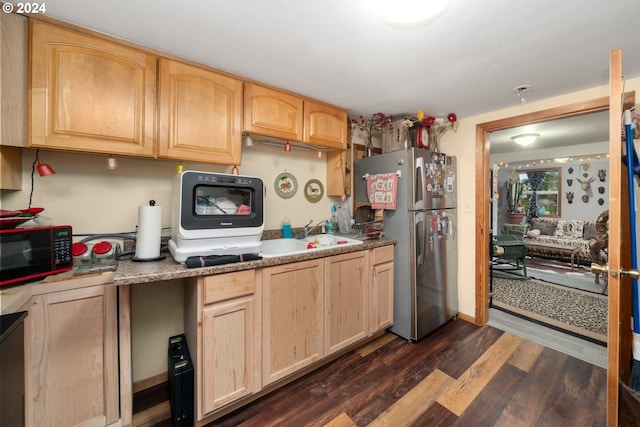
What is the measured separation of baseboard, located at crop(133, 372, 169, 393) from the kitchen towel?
85.2 inches

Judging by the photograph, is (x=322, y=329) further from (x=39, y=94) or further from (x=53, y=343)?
(x=39, y=94)

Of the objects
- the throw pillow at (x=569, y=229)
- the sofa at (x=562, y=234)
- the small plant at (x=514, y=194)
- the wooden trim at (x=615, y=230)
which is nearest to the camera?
the wooden trim at (x=615, y=230)

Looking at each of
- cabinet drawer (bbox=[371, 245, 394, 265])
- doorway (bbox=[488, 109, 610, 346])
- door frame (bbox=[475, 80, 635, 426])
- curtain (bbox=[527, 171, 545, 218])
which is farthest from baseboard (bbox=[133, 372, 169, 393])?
curtain (bbox=[527, 171, 545, 218])

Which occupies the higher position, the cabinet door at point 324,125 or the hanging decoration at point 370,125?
the hanging decoration at point 370,125

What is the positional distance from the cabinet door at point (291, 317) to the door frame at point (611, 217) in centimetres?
144

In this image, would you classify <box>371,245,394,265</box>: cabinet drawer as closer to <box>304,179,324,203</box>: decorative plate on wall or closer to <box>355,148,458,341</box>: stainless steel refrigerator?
<box>355,148,458,341</box>: stainless steel refrigerator

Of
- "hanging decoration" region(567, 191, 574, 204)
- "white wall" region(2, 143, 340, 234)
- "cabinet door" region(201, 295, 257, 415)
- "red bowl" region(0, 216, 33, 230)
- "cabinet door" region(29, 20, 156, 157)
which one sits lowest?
"cabinet door" region(201, 295, 257, 415)

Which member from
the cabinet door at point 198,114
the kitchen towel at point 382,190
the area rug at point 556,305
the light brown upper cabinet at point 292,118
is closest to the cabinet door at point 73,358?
the cabinet door at point 198,114

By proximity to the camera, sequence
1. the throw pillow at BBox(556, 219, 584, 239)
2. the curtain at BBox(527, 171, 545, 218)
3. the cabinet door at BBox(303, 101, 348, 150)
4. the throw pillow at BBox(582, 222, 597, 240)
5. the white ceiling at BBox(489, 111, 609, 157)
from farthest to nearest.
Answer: the curtain at BBox(527, 171, 545, 218), the throw pillow at BBox(556, 219, 584, 239), the throw pillow at BBox(582, 222, 597, 240), the white ceiling at BBox(489, 111, 609, 157), the cabinet door at BBox(303, 101, 348, 150)

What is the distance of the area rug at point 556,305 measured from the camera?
2.47 m

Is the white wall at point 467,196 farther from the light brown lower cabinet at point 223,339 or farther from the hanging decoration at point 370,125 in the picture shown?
the light brown lower cabinet at point 223,339

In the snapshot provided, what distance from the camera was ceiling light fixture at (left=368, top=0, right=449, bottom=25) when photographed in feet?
3.36

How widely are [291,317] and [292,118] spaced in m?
1.50

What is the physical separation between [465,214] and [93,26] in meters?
3.18
